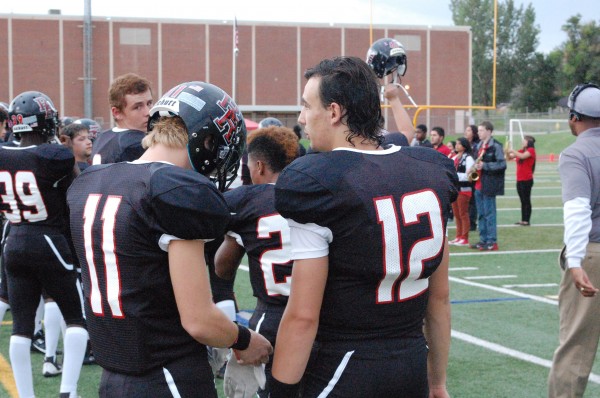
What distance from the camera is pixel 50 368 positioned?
19.9ft

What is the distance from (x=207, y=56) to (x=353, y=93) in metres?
47.9

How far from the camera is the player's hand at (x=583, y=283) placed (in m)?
4.26

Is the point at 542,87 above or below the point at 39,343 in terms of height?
above

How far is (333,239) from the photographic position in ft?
8.07

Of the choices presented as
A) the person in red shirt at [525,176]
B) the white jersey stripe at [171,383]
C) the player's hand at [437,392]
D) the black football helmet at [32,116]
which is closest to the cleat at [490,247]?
the person in red shirt at [525,176]

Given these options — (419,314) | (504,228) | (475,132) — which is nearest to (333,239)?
(419,314)

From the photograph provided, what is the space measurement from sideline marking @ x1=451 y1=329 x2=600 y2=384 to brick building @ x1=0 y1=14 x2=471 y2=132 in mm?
38135

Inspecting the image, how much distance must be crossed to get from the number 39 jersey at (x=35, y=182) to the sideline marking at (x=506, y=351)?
3595 millimetres

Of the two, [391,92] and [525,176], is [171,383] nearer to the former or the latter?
[391,92]

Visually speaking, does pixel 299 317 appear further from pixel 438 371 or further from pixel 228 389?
pixel 438 371

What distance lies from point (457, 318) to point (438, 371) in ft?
15.9

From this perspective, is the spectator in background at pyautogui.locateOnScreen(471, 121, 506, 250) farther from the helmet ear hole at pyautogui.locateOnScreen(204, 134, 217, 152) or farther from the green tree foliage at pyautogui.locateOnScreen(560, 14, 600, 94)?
the green tree foliage at pyautogui.locateOnScreen(560, 14, 600, 94)

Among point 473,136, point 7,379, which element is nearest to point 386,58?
point 7,379

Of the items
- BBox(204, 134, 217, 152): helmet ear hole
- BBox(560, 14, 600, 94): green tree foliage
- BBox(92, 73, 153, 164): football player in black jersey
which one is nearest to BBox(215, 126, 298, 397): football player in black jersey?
BBox(204, 134, 217, 152): helmet ear hole
